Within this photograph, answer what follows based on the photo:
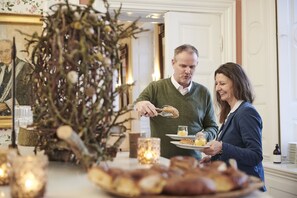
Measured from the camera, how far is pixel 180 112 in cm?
267

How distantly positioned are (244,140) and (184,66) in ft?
2.87

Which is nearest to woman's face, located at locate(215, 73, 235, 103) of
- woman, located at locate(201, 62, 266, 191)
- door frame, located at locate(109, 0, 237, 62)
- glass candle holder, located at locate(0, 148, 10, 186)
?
woman, located at locate(201, 62, 266, 191)

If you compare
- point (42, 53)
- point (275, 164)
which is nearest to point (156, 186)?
point (42, 53)

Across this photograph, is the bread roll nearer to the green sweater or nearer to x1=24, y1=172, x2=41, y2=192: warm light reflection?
x1=24, y1=172, x2=41, y2=192: warm light reflection

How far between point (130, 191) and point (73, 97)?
0.47m

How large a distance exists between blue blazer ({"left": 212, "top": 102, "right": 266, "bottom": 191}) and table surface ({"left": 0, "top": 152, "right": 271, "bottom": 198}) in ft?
2.63

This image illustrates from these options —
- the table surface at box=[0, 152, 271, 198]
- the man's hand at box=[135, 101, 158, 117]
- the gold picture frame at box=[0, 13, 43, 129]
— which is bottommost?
the table surface at box=[0, 152, 271, 198]

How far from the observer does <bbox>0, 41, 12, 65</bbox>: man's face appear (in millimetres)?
3129

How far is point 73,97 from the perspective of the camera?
3.69ft

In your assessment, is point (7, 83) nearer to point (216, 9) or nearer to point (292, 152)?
point (216, 9)

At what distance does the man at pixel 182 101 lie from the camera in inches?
103

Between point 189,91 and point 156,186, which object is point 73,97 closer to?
point 156,186

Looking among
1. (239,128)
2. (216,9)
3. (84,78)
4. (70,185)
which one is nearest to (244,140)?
(239,128)

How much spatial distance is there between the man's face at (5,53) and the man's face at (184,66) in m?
1.40
